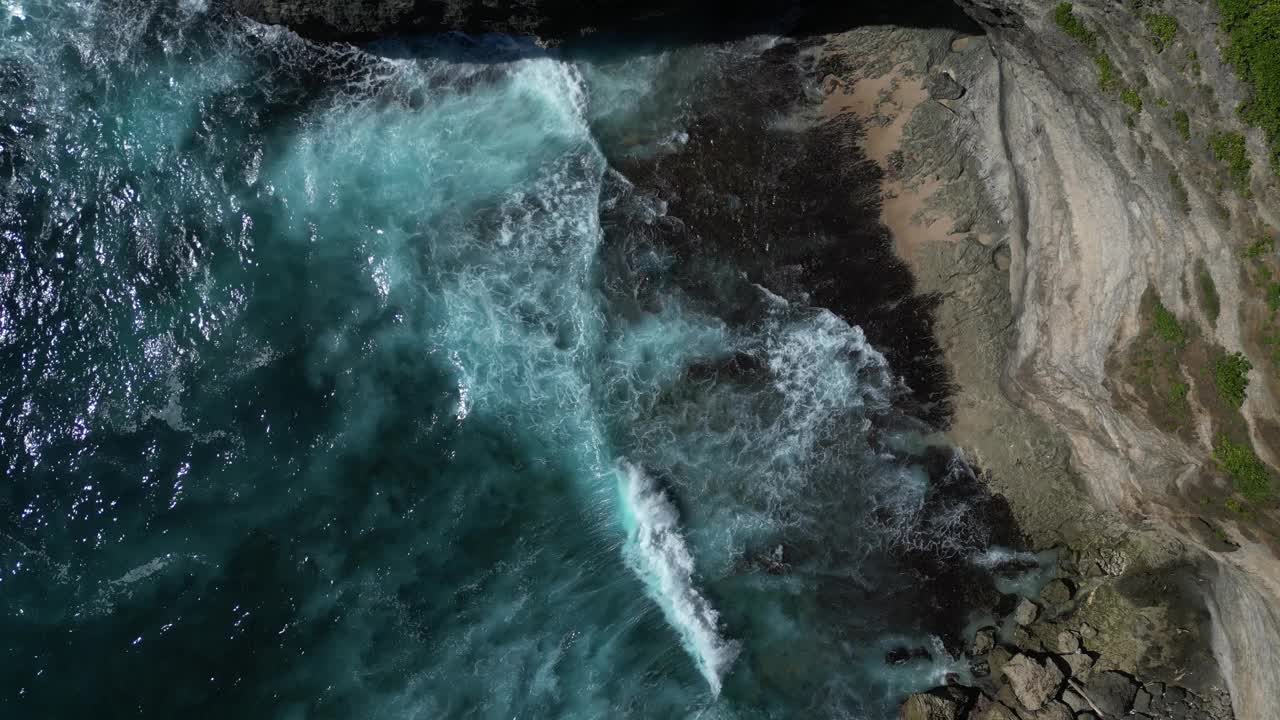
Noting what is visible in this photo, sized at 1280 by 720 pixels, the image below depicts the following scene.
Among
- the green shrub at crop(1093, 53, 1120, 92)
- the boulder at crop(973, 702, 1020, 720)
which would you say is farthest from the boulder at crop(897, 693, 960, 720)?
the green shrub at crop(1093, 53, 1120, 92)

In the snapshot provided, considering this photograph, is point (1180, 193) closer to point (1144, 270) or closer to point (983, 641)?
point (1144, 270)

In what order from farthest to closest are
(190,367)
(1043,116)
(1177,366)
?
1. (190,367)
2. (1043,116)
3. (1177,366)

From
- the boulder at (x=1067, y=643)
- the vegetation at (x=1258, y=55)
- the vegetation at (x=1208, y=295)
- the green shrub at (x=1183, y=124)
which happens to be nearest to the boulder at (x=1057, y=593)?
the boulder at (x=1067, y=643)

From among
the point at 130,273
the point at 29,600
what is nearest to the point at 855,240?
the point at 130,273

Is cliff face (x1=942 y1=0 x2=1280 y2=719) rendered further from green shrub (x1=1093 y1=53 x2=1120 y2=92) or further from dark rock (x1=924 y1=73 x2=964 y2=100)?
dark rock (x1=924 y1=73 x2=964 y2=100)

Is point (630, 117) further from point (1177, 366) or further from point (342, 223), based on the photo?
point (1177, 366)

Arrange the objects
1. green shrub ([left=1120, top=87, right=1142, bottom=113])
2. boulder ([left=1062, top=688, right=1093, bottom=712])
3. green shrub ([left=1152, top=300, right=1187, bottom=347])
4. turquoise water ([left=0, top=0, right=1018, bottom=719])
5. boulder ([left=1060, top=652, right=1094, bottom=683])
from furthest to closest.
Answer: boulder ([left=1060, top=652, right=1094, bottom=683]) → boulder ([left=1062, top=688, right=1093, bottom=712]) → turquoise water ([left=0, top=0, right=1018, bottom=719]) → green shrub ([left=1152, top=300, right=1187, bottom=347]) → green shrub ([left=1120, top=87, right=1142, bottom=113])

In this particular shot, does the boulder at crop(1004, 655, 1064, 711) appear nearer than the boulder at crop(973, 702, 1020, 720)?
Yes

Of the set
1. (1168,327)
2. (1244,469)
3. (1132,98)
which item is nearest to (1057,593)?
(1244,469)
